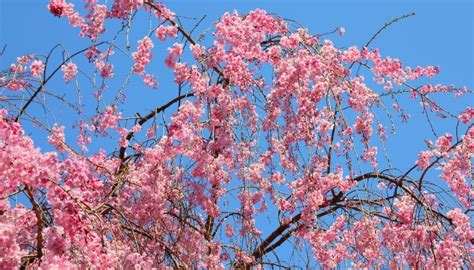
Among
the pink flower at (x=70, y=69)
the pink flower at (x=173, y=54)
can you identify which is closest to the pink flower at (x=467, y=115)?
the pink flower at (x=173, y=54)

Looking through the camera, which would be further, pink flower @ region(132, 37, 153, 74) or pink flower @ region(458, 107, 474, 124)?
pink flower @ region(458, 107, 474, 124)

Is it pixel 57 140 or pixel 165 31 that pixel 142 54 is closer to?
pixel 165 31

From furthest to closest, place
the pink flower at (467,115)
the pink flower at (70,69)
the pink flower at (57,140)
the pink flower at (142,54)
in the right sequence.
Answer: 1. the pink flower at (467,115)
2. the pink flower at (70,69)
3. the pink flower at (142,54)
4. the pink flower at (57,140)

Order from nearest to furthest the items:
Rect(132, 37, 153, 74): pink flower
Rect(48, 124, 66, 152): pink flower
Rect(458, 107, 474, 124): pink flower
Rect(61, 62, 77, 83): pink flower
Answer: Rect(48, 124, 66, 152): pink flower
Rect(132, 37, 153, 74): pink flower
Rect(61, 62, 77, 83): pink flower
Rect(458, 107, 474, 124): pink flower

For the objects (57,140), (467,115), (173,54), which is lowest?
(57,140)

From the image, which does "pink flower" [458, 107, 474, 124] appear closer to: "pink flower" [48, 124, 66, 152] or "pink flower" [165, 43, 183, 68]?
"pink flower" [165, 43, 183, 68]

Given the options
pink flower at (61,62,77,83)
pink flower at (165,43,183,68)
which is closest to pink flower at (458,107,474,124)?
pink flower at (165,43,183,68)

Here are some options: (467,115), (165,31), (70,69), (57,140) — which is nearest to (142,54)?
(165,31)

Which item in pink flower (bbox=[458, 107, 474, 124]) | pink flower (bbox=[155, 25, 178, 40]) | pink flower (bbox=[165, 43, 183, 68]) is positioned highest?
pink flower (bbox=[155, 25, 178, 40])

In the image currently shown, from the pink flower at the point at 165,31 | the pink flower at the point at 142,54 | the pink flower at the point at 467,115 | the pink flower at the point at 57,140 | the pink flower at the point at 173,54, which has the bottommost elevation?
the pink flower at the point at 57,140

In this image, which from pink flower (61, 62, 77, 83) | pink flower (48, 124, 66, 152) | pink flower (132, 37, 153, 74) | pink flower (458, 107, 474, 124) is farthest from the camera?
pink flower (458, 107, 474, 124)

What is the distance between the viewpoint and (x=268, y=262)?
188 inches

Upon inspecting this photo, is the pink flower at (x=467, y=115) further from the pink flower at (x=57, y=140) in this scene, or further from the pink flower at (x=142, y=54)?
the pink flower at (x=57, y=140)

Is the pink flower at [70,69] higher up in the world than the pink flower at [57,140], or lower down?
higher up
